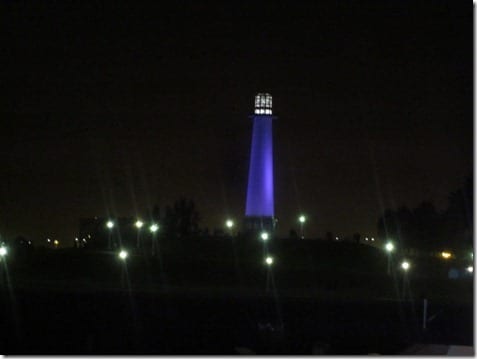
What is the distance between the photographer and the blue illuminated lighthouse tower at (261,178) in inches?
2437

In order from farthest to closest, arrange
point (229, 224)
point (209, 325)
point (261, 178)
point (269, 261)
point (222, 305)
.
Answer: point (261, 178)
point (229, 224)
point (269, 261)
point (222, 305)
point (209, 325)

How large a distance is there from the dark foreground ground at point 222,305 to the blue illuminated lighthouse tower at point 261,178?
16578mm

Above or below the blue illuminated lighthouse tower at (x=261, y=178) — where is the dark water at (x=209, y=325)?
below

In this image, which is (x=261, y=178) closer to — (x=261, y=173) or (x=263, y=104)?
(x=261, y=173)

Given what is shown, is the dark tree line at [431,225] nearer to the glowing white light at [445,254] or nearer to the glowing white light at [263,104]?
the glowing white light at [445,254]

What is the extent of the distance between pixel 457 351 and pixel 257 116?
53690 mm

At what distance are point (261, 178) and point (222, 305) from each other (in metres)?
35.1

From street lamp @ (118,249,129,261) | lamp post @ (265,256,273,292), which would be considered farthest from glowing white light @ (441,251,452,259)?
street lamp @ (118,249,129,261)

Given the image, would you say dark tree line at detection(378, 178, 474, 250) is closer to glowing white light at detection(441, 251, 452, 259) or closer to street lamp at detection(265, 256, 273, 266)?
glowing white light at detection(441, 251, 452, 259)

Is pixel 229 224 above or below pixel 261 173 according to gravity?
below

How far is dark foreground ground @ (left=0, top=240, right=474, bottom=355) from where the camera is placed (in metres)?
21.3

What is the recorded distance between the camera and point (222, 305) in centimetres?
2848

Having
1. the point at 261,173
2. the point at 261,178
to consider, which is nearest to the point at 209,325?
the point at 261,178

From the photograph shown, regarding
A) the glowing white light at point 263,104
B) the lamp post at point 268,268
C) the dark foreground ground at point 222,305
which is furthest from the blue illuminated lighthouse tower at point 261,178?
the lamp post at point 268,268
